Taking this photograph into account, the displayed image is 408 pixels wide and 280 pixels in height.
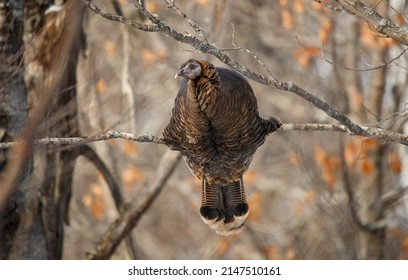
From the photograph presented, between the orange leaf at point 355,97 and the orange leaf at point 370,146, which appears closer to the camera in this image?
the orange leaf at point 370,146

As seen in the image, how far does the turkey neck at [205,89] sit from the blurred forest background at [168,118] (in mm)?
586

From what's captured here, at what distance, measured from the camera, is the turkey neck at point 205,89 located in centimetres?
636

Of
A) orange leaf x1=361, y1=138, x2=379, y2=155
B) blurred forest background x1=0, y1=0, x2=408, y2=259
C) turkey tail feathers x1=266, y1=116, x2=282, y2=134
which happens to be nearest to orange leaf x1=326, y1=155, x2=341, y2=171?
blurred forest background x1=0, y1=0, x2=408, y2=259

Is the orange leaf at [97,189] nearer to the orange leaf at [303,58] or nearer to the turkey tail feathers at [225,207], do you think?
the orange leaf at [303,58]

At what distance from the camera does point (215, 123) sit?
6.52 metres

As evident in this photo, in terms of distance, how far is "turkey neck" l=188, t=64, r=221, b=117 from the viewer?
6363 millimetres

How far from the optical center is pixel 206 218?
779cm

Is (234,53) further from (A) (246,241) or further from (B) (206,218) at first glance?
(B) (206,218)

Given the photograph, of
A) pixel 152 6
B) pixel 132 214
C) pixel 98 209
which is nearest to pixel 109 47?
pixel 152 6

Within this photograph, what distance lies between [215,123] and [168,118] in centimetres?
581

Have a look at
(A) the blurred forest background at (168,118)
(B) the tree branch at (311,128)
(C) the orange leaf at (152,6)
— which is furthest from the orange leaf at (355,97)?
(B) the tree branch at (311,128)

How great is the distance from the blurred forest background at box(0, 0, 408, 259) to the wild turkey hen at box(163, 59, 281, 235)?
0.49m

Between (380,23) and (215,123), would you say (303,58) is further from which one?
(380,23)

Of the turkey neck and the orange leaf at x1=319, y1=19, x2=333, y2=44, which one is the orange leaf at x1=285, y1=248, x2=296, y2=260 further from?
the turkey neck
